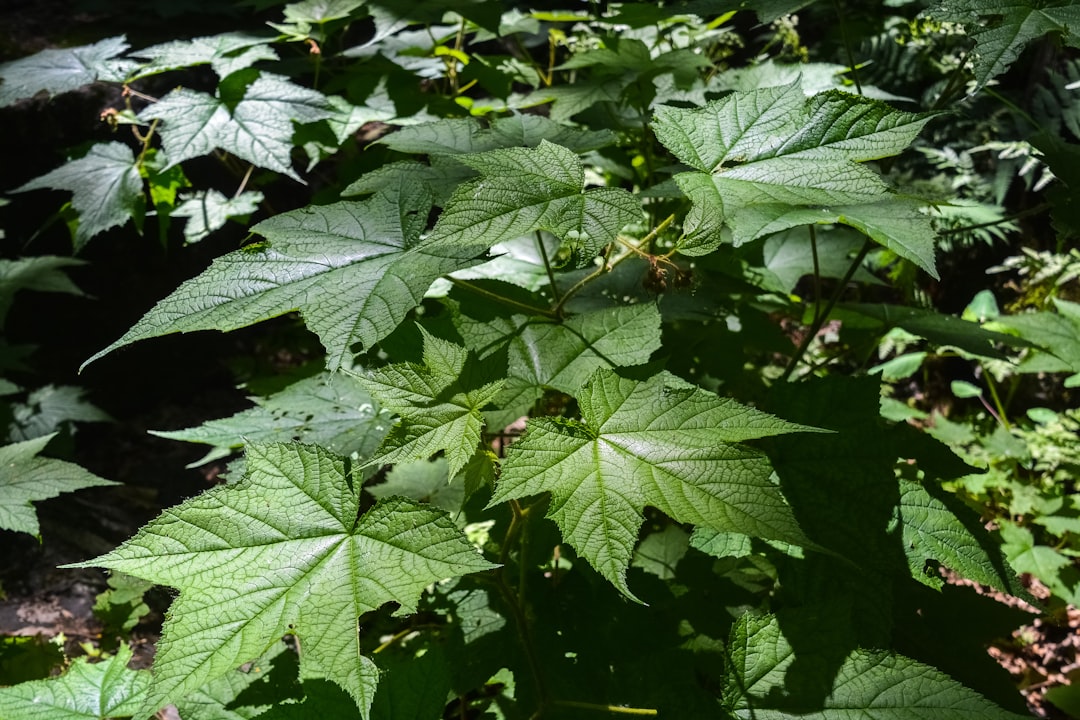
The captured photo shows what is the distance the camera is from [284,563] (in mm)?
998

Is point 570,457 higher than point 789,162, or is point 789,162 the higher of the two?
point 789,162

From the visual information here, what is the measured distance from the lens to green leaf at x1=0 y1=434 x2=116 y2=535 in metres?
1.83

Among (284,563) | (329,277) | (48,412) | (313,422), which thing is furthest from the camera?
(48,412)

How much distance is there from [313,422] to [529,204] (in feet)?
2.58

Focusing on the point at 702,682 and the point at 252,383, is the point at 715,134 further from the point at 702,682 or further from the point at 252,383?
the point at 252,383

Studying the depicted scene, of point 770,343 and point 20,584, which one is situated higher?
point 770,343

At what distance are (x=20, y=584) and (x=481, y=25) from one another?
104 inches

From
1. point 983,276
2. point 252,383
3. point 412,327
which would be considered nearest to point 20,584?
point 252,383

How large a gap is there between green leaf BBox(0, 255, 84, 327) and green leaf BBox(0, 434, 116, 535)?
107 cm

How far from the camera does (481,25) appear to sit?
2.14 metres

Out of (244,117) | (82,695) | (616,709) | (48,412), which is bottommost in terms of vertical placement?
(48,412)

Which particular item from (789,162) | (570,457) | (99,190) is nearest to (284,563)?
(570,457)

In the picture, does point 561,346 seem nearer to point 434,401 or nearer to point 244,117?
point 434,401

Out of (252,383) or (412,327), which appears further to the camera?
(252,383)
